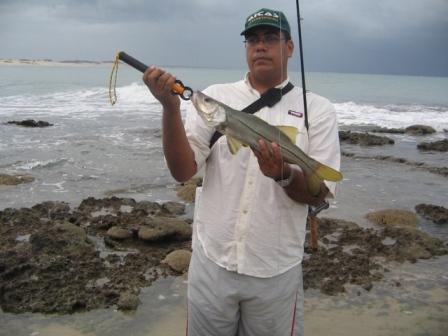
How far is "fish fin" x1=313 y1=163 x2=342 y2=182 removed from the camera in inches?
107

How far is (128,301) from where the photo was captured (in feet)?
18.0

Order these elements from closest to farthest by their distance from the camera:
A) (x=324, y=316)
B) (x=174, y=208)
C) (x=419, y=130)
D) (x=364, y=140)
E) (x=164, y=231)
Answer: (x=324, y=316) < (x=164, y=231) < (x=174, y=208) < (x=364, y=140) < (x=419, y=130)

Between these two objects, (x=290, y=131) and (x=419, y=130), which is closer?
(x=290, y=131)

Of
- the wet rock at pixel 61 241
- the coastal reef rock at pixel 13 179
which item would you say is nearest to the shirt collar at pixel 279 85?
the wet rock at pixel 61 241

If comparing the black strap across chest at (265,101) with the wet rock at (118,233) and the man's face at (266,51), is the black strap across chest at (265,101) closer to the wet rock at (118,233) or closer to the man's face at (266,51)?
the man's face at (266,51)

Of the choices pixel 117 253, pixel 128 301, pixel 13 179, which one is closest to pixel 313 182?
pixel 128 301

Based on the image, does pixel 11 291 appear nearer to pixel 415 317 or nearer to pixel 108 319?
pixel 108 319

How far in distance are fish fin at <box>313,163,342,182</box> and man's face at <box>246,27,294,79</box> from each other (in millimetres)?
645

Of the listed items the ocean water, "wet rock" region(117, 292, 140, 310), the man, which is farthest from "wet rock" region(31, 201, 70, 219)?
the man

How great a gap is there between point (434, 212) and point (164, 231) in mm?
5739

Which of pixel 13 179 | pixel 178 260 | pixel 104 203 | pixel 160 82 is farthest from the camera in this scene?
pixel 13 179

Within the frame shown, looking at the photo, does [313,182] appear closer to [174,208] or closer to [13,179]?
[174,208]

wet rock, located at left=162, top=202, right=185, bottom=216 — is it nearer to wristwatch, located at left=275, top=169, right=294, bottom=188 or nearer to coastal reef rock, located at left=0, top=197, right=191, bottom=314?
coastal reef rock, located at left=0, top=197, right=191, bottom=314

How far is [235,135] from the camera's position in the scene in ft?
8.75
